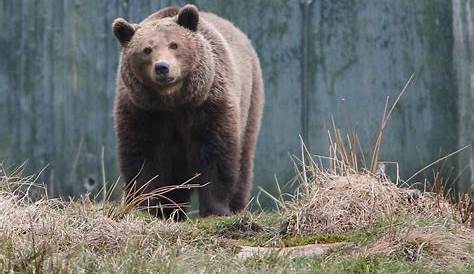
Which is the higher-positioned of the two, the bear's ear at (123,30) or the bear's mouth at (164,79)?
the bear's ear at (123,30)

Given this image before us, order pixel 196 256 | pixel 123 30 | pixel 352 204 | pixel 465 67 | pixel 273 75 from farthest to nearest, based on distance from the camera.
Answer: pixel 273 75
pixel 465 67
pixel 123 30
pixel 352 204
pixel 196 256

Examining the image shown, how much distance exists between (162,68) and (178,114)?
1.88ft

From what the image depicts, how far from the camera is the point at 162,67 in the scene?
7852mm

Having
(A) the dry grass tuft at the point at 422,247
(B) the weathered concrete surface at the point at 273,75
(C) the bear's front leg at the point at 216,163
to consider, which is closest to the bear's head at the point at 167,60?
(C) the bear's front leg at the point at 216,163

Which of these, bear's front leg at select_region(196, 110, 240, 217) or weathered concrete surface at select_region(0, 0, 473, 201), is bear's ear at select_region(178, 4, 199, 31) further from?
weathered concrete surface at select_region(0, 0, 473, 201)

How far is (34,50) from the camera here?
10500 millimetres

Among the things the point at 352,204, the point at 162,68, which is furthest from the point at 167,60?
the point at 352,204

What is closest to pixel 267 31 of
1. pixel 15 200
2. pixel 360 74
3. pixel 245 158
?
pixel 360 74

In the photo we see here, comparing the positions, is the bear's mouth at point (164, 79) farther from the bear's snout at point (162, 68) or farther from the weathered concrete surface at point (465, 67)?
the weathered concrete surface at point (465, 67)

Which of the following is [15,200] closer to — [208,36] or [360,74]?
[208,36]

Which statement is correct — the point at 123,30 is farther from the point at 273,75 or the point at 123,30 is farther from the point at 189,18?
the point at 273,75

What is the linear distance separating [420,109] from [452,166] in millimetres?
576

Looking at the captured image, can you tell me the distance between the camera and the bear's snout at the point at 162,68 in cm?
786

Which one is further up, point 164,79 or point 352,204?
point 164,79
